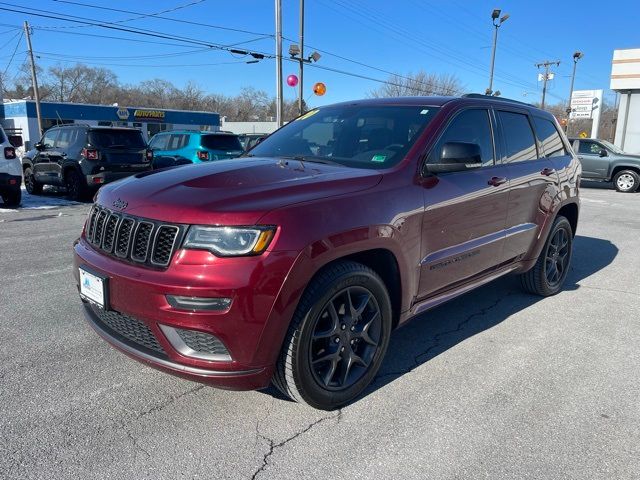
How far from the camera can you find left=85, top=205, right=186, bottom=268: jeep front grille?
97.8 inches

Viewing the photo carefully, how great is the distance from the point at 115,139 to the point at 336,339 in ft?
34.3

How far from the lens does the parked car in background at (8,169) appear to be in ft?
32.2

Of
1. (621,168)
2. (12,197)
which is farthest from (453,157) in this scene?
(621,168)

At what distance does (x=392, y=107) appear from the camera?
386 centimetres

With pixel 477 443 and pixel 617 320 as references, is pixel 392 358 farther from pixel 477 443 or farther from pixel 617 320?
pixel 617 320

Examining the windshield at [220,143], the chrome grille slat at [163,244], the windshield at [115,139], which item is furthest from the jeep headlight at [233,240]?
the windshield at [220,143]

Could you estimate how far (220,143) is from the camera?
1305cm

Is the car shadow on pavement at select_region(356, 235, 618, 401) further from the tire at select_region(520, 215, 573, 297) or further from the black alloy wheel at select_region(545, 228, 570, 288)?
the black alloy wheel at select_region(545, 228, 570, 288)

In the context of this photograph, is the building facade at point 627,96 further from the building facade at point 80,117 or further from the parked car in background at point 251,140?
the building facade at point 80,117

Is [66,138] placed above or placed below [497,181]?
above

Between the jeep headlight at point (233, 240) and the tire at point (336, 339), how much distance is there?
1.23ft

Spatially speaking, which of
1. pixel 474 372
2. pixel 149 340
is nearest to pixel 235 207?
pixel 149 340

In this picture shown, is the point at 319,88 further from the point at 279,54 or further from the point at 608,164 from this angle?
the point at 608,164

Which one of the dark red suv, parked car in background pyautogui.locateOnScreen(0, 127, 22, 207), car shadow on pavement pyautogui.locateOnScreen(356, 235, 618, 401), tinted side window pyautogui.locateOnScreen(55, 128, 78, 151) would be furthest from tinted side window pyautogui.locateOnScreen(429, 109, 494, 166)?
tinted side window pyautogui.locateOnScreen(55, 128, 78, 151)
